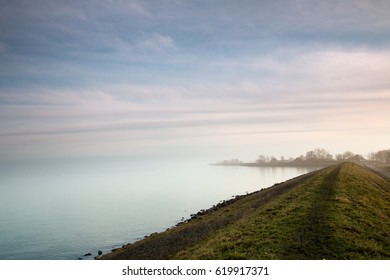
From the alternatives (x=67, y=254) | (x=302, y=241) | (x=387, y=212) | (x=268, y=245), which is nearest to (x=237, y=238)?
(x=268, y=245)

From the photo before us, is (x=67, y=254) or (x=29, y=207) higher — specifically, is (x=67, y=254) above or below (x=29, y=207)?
below

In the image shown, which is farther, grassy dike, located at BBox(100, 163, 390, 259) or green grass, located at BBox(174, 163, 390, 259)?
grassy dike, located at BBox(100, 163, 390, 259)

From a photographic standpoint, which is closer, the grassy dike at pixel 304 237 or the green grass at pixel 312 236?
the green grass at pixel 312 236

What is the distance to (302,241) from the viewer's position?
18.4m

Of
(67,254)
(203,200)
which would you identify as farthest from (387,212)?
(203,200)

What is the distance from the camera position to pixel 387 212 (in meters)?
28.7

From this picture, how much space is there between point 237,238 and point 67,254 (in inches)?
942

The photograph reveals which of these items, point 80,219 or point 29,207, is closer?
point 80,219
